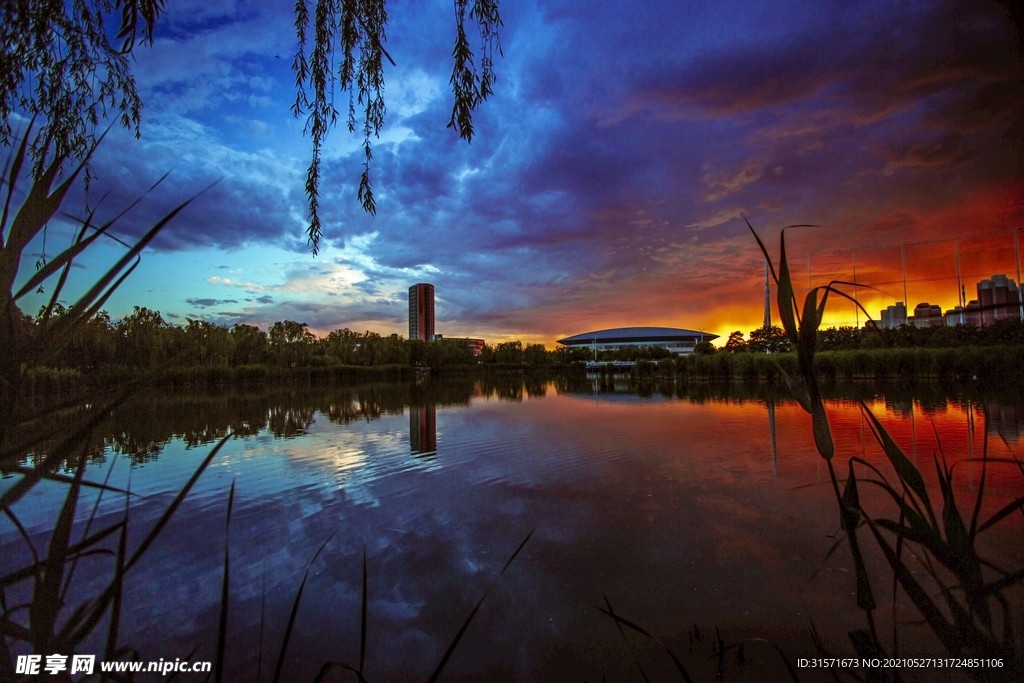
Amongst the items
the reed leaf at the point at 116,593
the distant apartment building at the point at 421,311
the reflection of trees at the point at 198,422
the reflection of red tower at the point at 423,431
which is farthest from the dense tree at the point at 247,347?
the distant apartment building at the point at 421,311

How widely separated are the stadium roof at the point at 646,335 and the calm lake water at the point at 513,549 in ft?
272

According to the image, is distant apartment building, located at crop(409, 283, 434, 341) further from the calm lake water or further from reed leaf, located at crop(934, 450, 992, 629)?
reed leaf, located at crop(934, 450, 992, 629)

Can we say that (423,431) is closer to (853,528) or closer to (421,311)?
(853,528)

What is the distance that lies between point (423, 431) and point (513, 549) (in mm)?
6191

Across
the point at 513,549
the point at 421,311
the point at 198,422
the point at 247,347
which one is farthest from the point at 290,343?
the point at 421,311

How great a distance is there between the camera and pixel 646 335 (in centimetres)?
9044

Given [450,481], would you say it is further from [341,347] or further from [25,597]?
[341,347]

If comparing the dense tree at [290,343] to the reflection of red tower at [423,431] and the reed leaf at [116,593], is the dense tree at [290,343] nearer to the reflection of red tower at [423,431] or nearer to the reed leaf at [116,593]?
the reflection of red tower at [423,431]

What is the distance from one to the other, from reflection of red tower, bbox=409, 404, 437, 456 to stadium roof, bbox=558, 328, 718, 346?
260 feet

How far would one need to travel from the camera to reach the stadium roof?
87.4 metres

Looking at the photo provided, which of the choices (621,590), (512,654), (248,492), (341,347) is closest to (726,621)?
(621,590)

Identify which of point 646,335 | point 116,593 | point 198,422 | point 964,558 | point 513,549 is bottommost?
point 513,549

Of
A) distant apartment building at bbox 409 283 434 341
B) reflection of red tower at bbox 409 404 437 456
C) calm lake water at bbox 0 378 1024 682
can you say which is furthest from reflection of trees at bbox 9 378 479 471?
distant apartment building at bbox 409 283 434 341

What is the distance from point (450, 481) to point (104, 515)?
3.39m
